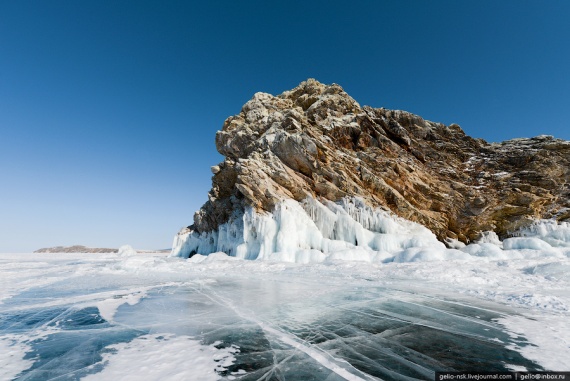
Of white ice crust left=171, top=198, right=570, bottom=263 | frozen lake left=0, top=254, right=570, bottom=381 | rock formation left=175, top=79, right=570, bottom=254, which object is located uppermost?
rock formation left=175, top=79, right=570, bottom=254

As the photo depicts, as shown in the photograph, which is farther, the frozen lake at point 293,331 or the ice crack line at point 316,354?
the frozen lake at point 293,331

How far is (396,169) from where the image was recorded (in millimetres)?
31500

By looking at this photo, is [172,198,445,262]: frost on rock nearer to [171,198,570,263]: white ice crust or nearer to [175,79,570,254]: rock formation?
[171,198,570,263]: white ice crust

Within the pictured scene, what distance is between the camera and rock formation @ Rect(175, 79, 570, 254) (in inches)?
1123

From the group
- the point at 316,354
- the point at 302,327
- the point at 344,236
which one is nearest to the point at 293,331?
the point at 302,327

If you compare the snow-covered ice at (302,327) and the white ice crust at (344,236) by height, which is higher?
the white ice crust at (344,236)

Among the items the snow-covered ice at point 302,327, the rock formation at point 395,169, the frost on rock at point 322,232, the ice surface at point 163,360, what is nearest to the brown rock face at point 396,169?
the rock formation at point 395,169

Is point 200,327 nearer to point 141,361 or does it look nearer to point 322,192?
point 141,361

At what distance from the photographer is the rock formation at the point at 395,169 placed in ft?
93.6

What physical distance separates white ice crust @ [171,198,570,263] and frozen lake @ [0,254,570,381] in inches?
497

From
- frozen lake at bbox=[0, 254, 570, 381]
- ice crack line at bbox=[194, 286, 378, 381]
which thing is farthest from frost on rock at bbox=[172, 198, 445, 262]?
ice crack line at bbox=[194, 286, 378, 381]

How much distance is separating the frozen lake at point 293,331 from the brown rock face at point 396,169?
1823 centimetres

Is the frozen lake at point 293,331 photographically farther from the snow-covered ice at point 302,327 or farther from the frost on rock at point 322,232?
the frost on rock at point 322,232

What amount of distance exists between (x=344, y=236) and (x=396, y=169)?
1117 centimetres
